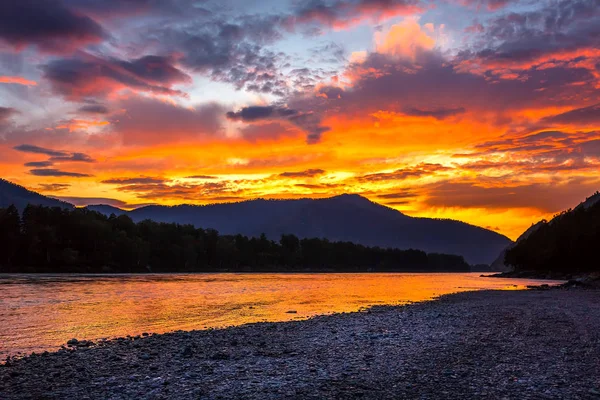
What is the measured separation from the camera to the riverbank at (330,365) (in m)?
13.4

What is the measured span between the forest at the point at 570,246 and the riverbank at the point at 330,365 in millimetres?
120519

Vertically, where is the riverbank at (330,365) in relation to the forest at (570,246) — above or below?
below

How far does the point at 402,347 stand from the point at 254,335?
864 centimetres

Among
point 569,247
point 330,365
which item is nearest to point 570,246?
point 569,247

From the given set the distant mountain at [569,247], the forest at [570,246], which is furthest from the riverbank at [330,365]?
the forest at [570,246]

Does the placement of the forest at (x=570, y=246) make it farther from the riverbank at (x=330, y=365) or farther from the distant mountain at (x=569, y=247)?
the riverbank at (x=330, y=365)

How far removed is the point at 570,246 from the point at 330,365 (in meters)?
149

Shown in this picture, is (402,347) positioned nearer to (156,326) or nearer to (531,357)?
(531,357)

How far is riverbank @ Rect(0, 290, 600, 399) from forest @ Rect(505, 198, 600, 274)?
12052cm

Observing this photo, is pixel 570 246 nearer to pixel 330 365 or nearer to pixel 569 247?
pixel 569 247

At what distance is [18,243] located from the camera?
142625 mm

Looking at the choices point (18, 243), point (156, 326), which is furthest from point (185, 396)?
point (18, 243)

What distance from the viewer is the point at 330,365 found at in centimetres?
1703

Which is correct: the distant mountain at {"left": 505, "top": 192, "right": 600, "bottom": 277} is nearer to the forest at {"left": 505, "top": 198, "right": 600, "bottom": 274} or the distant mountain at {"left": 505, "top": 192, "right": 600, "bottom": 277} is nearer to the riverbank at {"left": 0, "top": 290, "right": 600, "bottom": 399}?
the forest at {"left": 505, "top": 198, "right": 600, "bottom": 274}
